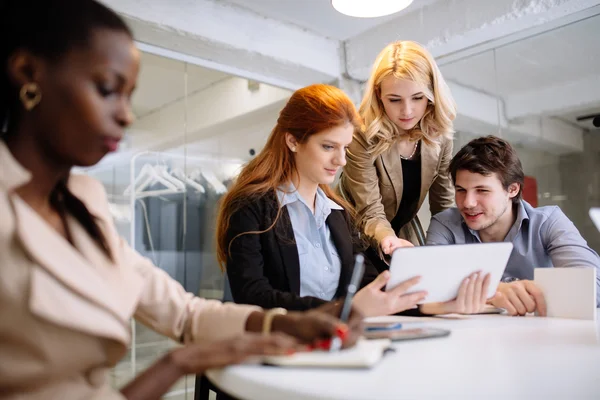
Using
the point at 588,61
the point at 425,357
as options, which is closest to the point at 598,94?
the point at 588,61

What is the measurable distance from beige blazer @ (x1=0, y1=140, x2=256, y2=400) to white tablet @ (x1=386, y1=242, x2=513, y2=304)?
65 cm

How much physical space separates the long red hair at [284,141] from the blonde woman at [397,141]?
1.15ft

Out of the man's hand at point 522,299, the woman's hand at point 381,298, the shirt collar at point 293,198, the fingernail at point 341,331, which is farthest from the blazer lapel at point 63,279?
the man's hand at point 522,299

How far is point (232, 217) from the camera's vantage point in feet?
5.41

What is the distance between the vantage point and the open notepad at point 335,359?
2.62 ft

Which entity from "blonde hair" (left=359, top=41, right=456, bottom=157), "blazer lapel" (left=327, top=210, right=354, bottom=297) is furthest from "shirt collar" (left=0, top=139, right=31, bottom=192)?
"blonde hair" (left=359, top=41, right=456, bottom=157)

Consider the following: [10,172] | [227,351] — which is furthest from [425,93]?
[10,172]

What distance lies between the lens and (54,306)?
→ 25.4 inches

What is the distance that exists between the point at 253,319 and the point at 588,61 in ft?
10.8

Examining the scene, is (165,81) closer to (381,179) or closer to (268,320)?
(381,179)

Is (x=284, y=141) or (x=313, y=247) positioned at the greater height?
(x=284, y=141)

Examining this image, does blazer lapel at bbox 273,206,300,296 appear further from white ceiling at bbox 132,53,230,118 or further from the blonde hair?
white ceiling at bbox 132,53,230,118

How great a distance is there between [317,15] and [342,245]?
221cm

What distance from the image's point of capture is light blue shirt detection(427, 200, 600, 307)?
184 centimetres
